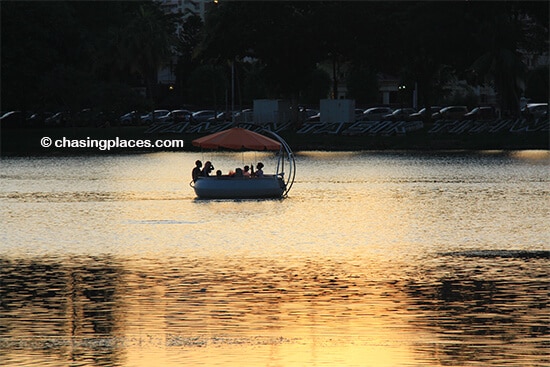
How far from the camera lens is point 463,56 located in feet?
384

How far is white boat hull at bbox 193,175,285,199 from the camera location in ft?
195

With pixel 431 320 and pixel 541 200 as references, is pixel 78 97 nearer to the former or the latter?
pixel 541 200

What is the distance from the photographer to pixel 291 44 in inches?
4860

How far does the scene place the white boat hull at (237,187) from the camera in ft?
195

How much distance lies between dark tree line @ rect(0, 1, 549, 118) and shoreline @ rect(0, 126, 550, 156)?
15.9ft

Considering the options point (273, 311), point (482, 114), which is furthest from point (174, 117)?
point (273, 311)

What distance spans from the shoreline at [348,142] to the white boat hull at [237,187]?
174 feet

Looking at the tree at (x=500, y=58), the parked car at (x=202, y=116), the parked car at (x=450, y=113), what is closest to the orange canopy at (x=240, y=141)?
the tree at (x=500, y=58)

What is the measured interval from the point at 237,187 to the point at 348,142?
56040mm

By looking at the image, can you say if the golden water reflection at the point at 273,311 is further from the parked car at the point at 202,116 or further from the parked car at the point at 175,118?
the parked car at the point at 202,116

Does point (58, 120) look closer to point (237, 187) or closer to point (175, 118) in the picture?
Result: point (175, 118)

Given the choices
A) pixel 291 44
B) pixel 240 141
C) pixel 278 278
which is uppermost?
pixel 291 44

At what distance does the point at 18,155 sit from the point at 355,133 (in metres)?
30.4

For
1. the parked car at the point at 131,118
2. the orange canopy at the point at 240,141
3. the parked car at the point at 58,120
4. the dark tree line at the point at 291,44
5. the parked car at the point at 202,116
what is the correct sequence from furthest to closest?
the parked car at the point at 131,118 → the parked car at the point at 58,120 → the parked car at the point at 202,116 → the dark tree line at the point at 291,44 → the orange canopy at the point at 240,141
